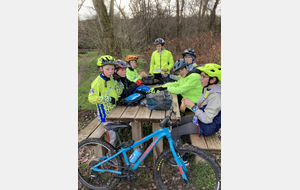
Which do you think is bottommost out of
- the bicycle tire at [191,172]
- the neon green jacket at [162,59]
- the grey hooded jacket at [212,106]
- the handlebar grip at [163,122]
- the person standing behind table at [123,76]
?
the bicycle tire at [191,172]

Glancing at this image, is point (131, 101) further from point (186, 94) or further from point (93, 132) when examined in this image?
point (186, 94)

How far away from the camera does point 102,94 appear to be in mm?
2680

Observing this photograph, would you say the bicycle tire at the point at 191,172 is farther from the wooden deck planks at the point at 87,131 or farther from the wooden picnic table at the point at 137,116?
the wooden deck planks at the point at 87,131

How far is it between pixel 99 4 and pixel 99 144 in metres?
6.05

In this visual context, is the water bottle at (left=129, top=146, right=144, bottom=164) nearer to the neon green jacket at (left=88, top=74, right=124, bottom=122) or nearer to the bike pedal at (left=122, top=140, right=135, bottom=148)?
the bike pedal at (left=122, top=140, right=135, bottom=148)

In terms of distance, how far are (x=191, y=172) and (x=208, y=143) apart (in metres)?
0.59

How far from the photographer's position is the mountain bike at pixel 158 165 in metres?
2.07

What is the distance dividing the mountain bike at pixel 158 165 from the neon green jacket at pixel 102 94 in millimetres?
556

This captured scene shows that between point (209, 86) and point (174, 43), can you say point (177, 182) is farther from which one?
point (174, 43)

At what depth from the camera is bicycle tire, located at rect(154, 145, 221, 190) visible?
2.03 m

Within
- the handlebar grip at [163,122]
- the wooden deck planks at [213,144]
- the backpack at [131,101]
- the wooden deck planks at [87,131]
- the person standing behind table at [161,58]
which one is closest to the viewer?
the handlebar grip at [163,122]

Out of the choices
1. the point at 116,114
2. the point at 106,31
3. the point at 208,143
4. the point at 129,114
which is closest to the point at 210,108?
the point at 208,143

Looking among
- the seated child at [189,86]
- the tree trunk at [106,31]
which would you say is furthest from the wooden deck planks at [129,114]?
the tree trunk at [106,31]

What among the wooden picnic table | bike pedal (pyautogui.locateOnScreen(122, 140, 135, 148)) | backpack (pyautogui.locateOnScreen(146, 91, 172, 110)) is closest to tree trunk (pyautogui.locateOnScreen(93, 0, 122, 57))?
the wooden picnic table
